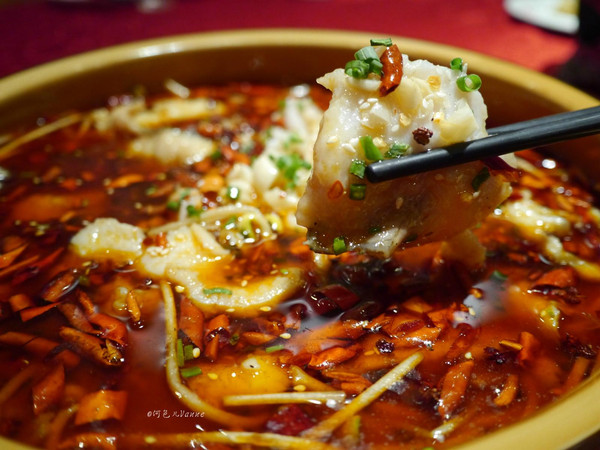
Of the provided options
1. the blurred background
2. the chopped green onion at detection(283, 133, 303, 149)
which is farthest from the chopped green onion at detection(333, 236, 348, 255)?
the blurred background

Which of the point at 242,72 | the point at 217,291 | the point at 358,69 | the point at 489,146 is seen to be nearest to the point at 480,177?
the point at 489,146

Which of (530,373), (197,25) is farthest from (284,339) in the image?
(197,25)

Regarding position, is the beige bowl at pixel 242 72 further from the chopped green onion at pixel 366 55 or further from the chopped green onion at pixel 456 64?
the chopped green onion at pixel 366 55

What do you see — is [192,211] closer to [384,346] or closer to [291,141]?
[291,141]

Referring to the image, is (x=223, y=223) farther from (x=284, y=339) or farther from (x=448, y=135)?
(x=448, y=135)

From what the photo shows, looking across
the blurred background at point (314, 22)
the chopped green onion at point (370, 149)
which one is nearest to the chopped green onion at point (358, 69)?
the chopped green onion at point (370, 149)

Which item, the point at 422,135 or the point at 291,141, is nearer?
the point at 422,135
